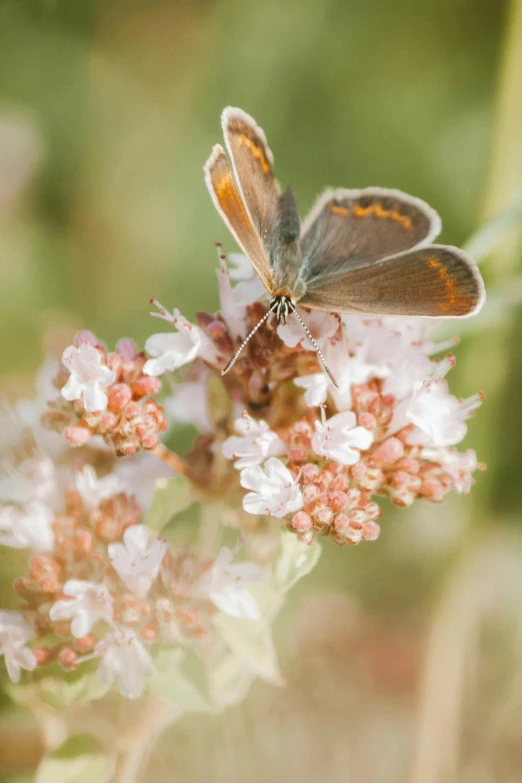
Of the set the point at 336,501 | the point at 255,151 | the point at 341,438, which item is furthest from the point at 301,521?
the point at 255,151

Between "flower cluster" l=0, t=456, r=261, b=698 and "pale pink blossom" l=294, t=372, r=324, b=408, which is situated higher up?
"pale pink blossom" l=294, t=372, r=324, b=408

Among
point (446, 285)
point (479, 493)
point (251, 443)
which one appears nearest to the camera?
point (446, 285)

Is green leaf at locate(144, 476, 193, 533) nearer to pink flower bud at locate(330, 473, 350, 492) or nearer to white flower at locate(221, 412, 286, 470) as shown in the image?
white flower at locate(221, 412, 286, 470)

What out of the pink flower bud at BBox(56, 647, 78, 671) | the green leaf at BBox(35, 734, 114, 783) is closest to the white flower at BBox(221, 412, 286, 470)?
the pink flower bud at BBox(56, 647, 78, 671)

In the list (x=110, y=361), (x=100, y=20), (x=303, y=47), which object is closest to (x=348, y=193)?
(x=110, y=361)

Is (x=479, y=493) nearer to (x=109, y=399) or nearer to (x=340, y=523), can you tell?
(x=340, y=523)

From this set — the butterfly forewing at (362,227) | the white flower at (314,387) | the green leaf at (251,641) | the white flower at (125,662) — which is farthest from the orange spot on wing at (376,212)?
the white flower at (125,662)

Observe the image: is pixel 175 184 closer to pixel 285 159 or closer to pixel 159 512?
pixel 285 159
